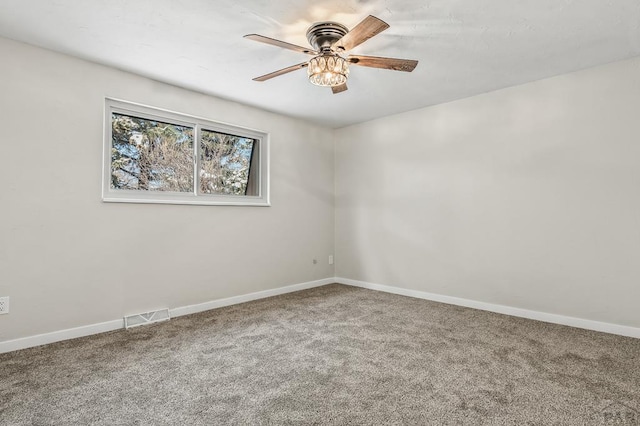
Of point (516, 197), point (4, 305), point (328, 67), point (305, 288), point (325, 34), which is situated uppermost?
point (325, 34)

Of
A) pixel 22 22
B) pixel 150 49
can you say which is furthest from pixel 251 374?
pixel 22 22

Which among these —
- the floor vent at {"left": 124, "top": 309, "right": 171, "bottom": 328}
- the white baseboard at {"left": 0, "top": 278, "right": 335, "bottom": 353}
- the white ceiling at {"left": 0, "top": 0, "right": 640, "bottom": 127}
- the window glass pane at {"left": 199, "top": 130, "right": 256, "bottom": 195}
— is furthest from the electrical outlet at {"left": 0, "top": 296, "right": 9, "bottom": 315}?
the white ceiling at {"left": 0, "top": 0, "right": 640, "bottom": 127}

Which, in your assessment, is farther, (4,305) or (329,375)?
(4,305)

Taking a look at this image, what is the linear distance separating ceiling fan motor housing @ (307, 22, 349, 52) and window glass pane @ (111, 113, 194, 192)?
1833mm

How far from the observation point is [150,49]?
251cm

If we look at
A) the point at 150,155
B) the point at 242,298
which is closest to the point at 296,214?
the point at 242,298

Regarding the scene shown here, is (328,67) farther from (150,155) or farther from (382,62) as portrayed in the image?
(150,155)

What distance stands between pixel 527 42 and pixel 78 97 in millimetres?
3473

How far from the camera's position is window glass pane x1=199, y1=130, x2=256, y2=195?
3.58 metres

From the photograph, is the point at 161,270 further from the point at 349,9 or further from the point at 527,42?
the point at 527,42

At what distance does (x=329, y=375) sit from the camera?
6.49 ft

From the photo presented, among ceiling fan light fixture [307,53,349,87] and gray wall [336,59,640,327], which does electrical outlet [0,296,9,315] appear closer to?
ceiling fan light fixture [307,53,349,87]

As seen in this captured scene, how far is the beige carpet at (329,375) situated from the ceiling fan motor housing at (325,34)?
2087 mm

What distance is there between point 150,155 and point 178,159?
27 cm
